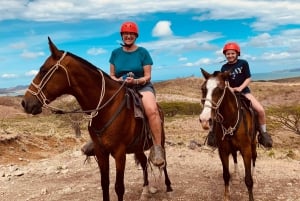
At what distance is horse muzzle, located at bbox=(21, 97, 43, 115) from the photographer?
546 centimetres

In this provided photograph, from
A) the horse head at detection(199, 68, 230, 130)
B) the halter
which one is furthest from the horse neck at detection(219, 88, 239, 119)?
the halter

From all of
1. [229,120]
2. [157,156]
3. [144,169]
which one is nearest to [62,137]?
[144,169]

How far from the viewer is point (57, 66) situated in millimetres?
5637

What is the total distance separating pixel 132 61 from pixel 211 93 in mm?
1554

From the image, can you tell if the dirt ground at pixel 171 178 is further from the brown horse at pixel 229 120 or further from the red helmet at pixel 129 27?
the red helmet at pixel 129 27

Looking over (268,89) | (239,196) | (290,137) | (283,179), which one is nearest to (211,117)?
(239,196)

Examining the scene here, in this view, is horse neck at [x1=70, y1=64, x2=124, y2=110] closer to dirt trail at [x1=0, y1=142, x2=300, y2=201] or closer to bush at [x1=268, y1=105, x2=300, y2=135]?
dirt trail at [x1=0, y1=142, x2=300, y2=201]

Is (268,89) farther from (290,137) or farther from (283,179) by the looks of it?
(283,179)

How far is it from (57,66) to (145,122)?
1918 mm

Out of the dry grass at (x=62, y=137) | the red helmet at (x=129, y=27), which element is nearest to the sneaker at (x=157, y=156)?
the dry grass at (x=62, y=137)

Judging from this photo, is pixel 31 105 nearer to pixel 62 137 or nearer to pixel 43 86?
pixel 43 86

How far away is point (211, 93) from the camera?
611 cm

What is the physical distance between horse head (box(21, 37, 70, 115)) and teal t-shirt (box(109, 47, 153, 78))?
53.1 inches

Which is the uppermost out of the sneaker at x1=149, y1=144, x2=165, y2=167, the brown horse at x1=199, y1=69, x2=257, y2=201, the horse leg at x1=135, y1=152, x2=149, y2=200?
the brown horse at x1=199, y1=69, x2=257, y2=201
